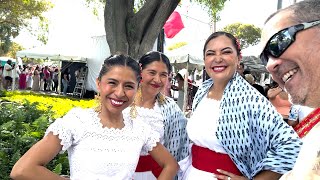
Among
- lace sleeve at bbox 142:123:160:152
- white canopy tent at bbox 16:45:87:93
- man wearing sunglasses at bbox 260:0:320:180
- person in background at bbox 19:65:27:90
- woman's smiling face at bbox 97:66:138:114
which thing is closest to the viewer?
man wearing sunglasses at bbox 260:0:320:180

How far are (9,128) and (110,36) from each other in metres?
3.12

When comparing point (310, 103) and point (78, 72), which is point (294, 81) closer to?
point (310, 103)

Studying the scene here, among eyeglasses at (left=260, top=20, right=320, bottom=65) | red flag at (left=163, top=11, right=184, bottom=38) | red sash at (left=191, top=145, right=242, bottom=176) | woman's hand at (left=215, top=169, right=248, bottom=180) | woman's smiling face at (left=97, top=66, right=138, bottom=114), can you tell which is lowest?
woman's hand at (left=215, top=169, right=248, bottom=180)

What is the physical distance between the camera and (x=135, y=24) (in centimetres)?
773

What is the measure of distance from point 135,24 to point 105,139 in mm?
5449

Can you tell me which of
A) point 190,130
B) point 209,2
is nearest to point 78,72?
point 209,2

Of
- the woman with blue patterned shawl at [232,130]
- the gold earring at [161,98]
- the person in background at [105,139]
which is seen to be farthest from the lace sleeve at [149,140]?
the gold earring at [161,98]

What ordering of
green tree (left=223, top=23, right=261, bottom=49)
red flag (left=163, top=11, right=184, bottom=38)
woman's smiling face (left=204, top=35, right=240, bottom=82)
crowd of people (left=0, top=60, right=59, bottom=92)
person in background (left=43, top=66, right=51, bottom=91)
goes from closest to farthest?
woman's smiling face (left=204, top=35, right=240, bottom=82), red flag (left=163, top=11, right=184, bottom=38), crowd of people (left=0, top=60, right=59, bottom=92), person in background (left=43, top=66, right=51, bottom=91), green tree (left=223, top=23, right=261, bottom=49)

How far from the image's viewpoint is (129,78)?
2590 mm

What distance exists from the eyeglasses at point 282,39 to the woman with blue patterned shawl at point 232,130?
113cm

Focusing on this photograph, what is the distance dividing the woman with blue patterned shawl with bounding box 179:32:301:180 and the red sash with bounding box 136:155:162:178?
0.24 meters

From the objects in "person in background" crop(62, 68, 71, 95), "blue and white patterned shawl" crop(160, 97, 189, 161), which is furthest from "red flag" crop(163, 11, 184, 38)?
"person in background" crop(62, 68, 71, 95)

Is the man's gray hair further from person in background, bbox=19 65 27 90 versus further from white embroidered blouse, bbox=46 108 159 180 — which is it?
person in background, bbox=19 65 27 90

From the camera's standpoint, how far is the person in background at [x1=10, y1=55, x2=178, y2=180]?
7.58 ft
